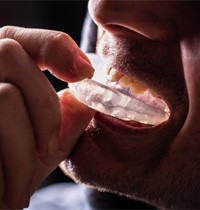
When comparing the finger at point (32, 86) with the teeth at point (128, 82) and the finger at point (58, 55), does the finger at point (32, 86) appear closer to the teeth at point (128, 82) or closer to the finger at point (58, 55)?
the finger at point (58, 55)

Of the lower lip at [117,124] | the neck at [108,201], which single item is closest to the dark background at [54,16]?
the neck at [108,201]

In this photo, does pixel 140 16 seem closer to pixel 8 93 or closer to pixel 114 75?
pixel 114 75

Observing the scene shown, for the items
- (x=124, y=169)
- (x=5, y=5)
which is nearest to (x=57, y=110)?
(x=124, y=169)

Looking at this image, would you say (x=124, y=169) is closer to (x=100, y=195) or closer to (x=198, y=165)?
(x=198, y=165)

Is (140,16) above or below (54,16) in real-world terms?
above

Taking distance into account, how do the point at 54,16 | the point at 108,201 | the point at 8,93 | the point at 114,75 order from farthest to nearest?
the point at 54,16 < the point at 108,201 < the point at 114,75 < the point at 8,93

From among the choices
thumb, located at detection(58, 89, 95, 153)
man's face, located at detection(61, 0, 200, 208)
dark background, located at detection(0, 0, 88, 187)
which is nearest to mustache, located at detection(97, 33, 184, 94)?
man's face, located at detection(61, 0, 200, 208)

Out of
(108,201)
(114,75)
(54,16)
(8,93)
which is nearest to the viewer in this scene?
(8,93)

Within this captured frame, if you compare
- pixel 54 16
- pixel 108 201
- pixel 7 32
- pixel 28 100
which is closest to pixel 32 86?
pixel 28 100
